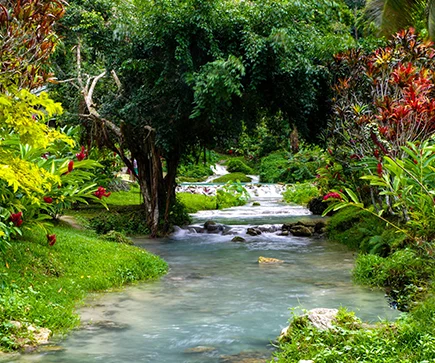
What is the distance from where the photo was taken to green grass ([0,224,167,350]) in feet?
19.9

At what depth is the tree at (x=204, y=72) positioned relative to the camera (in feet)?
39.1

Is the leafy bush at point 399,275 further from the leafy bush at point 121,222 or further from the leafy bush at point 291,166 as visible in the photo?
the leafy bush at point 291,166

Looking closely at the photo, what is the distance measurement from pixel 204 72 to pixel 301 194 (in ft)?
41.1

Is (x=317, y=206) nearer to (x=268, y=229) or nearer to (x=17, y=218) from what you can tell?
(x=268, y=229)

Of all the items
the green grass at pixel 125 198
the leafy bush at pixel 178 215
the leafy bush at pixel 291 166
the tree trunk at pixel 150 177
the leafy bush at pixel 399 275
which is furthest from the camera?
the leafy bush at pixel 291 166

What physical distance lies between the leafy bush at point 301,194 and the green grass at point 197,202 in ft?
10.8

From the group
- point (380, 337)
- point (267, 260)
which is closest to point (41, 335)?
point (380, 337)

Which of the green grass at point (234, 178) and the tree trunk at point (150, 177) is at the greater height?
the tree trunk at point (150, 177)

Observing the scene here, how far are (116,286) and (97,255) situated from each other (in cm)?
96

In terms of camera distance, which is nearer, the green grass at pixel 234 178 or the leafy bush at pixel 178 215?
the leafy bush at pixel 178 215

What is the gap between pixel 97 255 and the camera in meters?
9.15

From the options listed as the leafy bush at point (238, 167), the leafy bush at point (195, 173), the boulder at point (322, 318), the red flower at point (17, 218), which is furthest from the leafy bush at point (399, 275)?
the leafy bush at point (238, 167)

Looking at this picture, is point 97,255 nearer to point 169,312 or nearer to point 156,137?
point 169,312

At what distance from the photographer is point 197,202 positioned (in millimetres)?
21734
